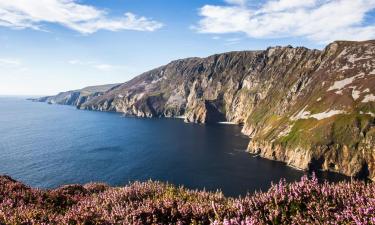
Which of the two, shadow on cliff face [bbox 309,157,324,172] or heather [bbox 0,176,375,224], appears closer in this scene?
heather [bbox 0,176,375,224]

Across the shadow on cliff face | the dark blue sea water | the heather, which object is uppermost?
the heather

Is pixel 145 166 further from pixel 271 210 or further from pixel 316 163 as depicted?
pixel 271 210

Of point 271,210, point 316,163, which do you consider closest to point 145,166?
point 316,163

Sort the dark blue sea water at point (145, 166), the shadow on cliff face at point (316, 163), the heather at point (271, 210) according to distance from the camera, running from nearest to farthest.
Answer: the heather at point (271, 210) → the dark blue sea water at point (145, 166) → the shadow on cliff face at point (316, 163)

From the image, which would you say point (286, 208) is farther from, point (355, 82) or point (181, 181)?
point (355, 82)

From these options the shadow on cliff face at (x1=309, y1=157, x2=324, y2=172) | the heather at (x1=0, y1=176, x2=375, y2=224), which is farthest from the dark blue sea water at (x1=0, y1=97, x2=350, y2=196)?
the heather at (x1=0, y1=176, x2=375, y2=224)

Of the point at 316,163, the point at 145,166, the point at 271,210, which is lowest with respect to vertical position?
the point at 145,166

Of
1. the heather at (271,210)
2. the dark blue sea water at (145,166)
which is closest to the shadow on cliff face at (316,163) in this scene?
the dark blue sea water at (145,166)

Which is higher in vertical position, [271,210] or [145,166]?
[271,210]

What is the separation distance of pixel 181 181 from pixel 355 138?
7847 cm

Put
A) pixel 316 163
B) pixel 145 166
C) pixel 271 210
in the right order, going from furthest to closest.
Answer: pixel 316 163
pixel 145 166
pixel 271 210

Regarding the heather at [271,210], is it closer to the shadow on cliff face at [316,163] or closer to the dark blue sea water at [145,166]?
the dark blue sea water at [145,166]

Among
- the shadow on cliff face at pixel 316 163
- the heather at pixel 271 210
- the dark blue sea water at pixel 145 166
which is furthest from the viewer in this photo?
the shadow on cliff face at pixel 316 163

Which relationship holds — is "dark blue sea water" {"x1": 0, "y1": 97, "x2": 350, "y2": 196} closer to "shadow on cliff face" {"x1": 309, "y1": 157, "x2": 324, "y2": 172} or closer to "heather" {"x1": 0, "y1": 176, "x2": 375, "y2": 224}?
"shadow on cliff face" {"x1": 309, "y1": 157, "x2": 324, "y2": 172}
